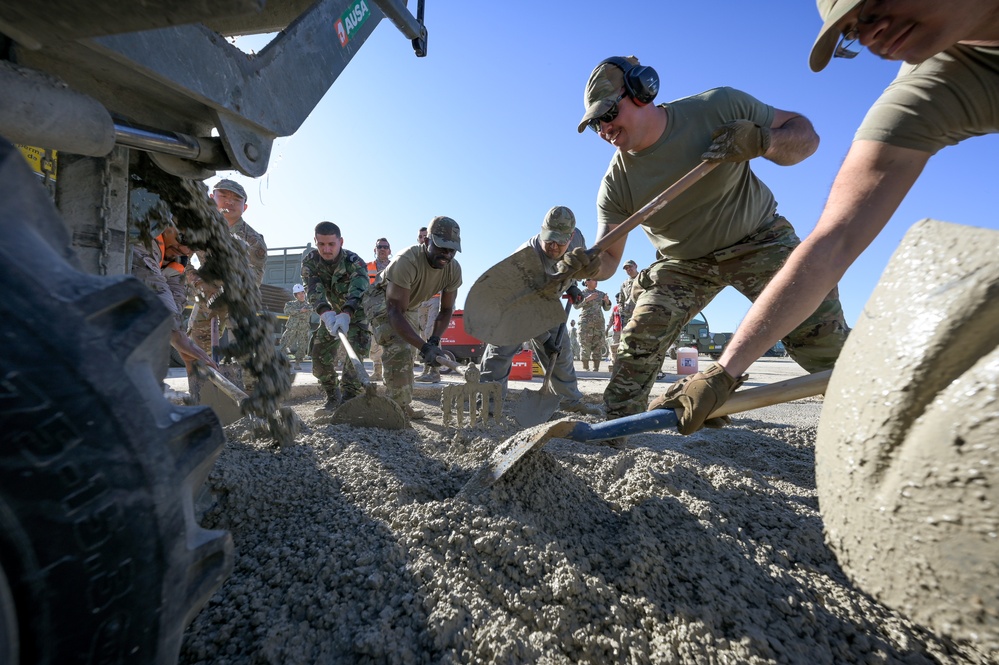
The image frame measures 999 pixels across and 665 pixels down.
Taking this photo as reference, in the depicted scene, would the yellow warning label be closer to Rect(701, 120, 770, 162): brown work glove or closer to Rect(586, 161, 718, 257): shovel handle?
Rect(586, 161, 718, 257): shovel handle

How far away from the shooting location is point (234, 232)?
458cm

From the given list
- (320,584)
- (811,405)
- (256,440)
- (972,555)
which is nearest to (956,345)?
(972,555)

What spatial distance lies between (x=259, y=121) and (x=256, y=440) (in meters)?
1.90

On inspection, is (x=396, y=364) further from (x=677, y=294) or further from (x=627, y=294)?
(x=627, y=294)

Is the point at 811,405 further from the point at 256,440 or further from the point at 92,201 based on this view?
the point at 92,201

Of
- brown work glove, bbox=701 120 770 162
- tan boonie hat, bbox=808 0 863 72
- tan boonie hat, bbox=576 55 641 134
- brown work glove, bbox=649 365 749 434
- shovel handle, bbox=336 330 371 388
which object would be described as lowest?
shovel handle, bbox=336 330 371 388

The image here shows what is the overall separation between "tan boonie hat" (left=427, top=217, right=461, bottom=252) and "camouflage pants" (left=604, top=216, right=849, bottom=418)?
7.59 ft

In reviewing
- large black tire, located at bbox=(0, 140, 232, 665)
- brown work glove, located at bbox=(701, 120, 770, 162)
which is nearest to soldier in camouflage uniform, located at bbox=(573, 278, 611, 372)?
brown work glove, located at bbox=(701, 120, 770, 162)

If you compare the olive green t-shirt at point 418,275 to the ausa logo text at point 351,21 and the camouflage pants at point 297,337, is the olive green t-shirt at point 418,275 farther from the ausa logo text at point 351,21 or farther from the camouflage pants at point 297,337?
the camouflage pants at point 297,337

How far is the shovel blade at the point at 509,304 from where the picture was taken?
3.44m

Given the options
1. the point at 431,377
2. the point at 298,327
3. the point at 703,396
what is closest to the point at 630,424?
the point at 703,396

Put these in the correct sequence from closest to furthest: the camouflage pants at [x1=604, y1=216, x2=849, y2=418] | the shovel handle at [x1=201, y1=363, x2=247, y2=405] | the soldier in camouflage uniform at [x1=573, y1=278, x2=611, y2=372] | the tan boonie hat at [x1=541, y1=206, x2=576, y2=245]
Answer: the camouflage pants at [x1=604, y1=216, x2=849, y2=418]
the shovel handle at [x1=201, y1=363, x2=247, y2=405]
the tan boonie hat at [x1=541, y1=206, x2=576, y2=245]
the soldier in camouflage uniform at [x1=573, y1=278, x2=611, y2=372]

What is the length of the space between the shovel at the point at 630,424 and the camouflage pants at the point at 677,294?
1189 mm

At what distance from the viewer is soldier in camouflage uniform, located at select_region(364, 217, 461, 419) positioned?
4.88 meters
